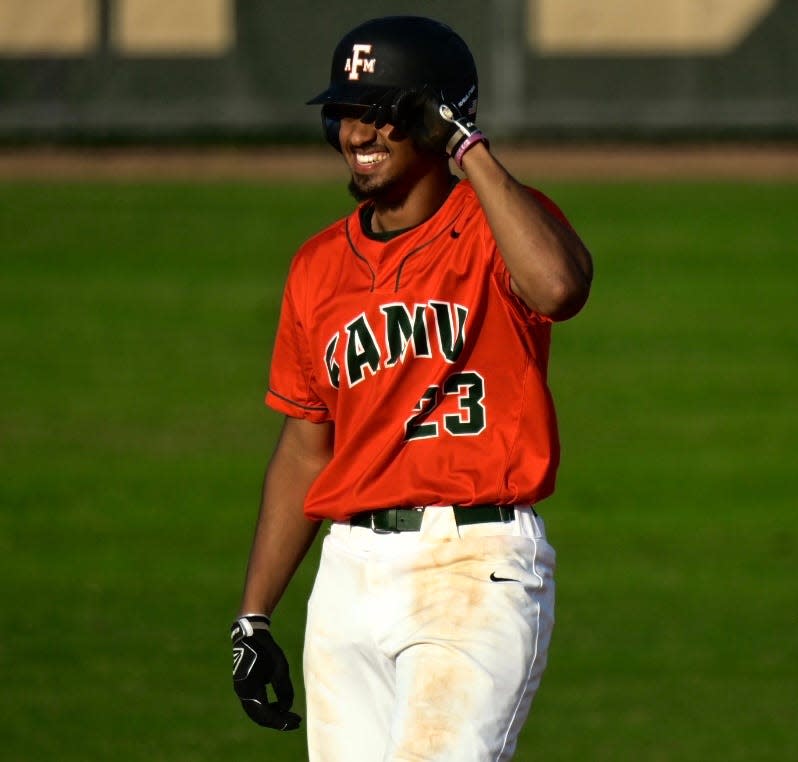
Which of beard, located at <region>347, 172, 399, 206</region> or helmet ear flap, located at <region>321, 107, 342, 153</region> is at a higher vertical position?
helmet ear flap, located at <region>321, 107, 342, 153</region>

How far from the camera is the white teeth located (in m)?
4.47

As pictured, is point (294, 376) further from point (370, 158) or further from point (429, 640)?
point (429, 640)

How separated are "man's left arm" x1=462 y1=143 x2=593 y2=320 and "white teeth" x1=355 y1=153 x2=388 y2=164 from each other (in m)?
0.33

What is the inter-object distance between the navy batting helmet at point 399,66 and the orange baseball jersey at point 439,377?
0.28 m

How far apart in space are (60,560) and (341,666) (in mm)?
5938

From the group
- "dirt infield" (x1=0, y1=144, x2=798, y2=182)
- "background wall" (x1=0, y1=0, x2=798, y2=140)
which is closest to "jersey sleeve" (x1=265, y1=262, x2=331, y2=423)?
"dirt infield" (x1=0, y1=144, x2=798, y2=182)

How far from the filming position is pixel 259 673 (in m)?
4.64

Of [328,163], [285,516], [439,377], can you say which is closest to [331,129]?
[439,377]

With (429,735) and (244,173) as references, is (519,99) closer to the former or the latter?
(244,173)

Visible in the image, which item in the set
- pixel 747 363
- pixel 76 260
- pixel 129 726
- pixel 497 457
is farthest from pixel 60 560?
pixel 76 260

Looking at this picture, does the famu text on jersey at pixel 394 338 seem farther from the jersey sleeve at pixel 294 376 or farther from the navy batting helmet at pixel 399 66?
the navy batting helmet at pixel 399 66

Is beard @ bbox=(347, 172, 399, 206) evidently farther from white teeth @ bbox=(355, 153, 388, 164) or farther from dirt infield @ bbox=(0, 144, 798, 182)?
dirt infield @ bbox=(0, 144, 798, 182)

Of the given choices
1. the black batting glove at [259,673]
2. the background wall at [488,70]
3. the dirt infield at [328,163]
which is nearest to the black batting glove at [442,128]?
Answer: the black batting glove at [259,673]

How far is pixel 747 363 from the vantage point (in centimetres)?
1537
